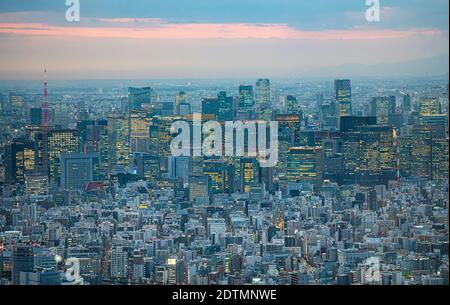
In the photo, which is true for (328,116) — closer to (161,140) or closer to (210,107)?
(210,107)

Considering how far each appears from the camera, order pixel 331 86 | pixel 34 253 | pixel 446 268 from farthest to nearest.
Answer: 1. pixel 331 86
2. pixel 34 253
3. pixel 446 268

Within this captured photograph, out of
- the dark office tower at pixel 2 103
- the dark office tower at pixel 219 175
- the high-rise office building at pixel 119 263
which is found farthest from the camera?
the dark office tower at pixel 219 175

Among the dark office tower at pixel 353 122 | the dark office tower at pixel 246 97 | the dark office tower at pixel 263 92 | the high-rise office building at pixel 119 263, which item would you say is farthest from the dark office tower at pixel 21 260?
the dark office tower at pixel 353 122

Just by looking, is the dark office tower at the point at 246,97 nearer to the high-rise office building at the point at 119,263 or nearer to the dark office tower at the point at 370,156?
the dark office tower at the point at 370,156

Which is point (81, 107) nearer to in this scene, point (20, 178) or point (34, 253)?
point (20, 178)

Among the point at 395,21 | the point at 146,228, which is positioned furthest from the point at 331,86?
the point at 146,228

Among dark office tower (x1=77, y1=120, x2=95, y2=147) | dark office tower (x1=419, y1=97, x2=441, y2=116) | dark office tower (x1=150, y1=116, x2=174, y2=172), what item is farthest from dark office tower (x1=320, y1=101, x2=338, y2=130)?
dark office tower (x1=77, y1=120, x2=95, y2=147)
